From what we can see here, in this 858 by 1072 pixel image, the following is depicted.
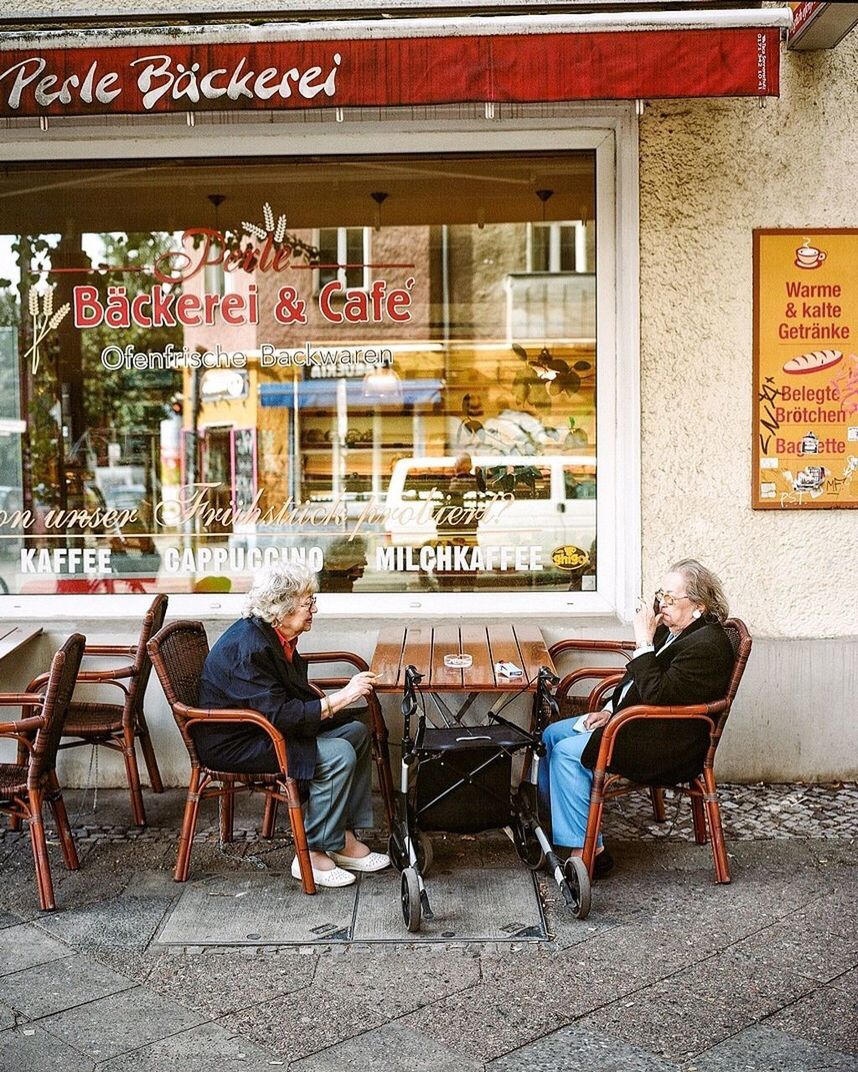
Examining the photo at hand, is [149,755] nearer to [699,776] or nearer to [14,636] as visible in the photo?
[14,636]

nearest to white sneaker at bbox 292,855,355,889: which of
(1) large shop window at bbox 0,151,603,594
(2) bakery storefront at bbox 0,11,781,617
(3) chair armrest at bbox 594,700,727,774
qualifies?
(3) chair armrest at bbox 594,700,727,774

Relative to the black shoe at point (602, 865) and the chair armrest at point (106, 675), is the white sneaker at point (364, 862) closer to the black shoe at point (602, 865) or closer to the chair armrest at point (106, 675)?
the black shoe at point (602, 865)

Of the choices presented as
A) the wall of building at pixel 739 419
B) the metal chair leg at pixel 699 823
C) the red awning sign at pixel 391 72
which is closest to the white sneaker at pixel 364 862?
the wall of building at pixel 739 419

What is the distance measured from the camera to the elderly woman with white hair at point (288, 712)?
15.3 feet

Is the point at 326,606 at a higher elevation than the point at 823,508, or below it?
below

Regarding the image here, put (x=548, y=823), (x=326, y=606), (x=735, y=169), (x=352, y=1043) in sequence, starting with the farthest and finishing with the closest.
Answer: (x=326, y=606) → (x=735, y=169) → (x=548, y=823) → (x=352, y=1043)

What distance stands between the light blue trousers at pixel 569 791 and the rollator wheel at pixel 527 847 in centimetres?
9

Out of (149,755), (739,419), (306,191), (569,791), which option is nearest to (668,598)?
(569,791)

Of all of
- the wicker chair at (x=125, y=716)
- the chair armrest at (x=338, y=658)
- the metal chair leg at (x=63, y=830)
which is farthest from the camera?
the chair armrest at (x=338, y=658)

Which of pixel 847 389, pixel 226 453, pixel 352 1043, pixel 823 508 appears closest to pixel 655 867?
pixel 352 1043

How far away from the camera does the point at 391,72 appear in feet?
16.8

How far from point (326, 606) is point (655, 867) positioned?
7.83 feet

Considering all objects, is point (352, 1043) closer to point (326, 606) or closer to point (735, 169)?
point (326, 606)

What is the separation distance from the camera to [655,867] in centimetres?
495
